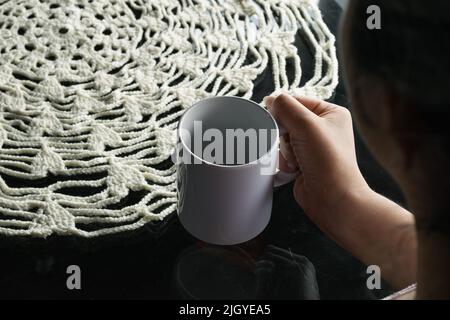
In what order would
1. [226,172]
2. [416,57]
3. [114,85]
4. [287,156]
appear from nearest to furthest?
1. [416,57]
2. [226,172]
3. [287,156]
4. [114,85]

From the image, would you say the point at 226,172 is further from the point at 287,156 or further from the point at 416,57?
the point at 416,57

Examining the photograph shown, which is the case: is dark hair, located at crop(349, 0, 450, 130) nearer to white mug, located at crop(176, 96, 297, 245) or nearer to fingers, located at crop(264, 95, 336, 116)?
white mug, located at crop(176, 96, 297, 245)

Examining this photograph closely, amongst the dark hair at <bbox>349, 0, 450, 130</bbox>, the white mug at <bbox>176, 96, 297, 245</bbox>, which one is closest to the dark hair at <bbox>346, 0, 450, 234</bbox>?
the dark hair at <bbox>349, 0, 450, 130</bbox>

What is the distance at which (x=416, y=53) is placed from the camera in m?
0.28

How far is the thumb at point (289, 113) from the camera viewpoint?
1.94 feet

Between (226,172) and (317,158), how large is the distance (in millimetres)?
122

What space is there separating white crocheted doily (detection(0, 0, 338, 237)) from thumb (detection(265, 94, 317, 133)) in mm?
125

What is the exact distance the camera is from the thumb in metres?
0.59

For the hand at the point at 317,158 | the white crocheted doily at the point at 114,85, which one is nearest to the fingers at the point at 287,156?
the hand at the point at 317,158

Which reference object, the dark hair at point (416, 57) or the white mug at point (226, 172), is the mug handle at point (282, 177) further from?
the dark hair at point (416, 57)

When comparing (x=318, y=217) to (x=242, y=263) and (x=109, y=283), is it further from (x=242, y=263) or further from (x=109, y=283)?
(x=109, y=283)

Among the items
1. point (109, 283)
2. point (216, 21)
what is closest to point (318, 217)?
point (109, 283)

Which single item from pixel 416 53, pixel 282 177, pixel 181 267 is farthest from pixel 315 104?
pixel 416 53
